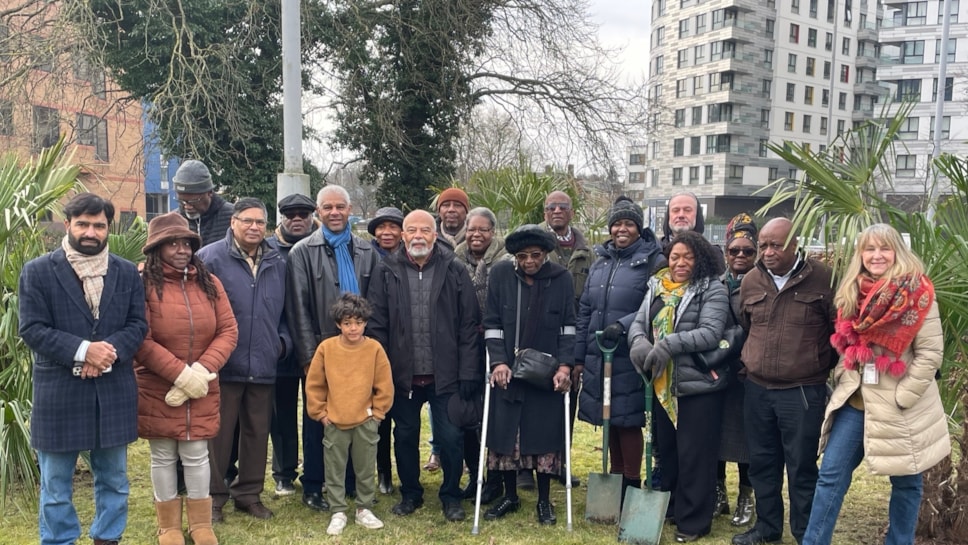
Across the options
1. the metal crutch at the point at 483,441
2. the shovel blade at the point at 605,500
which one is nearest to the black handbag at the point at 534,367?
→ the metal crutch at the point at 483,441

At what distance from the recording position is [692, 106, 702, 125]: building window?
56.8m

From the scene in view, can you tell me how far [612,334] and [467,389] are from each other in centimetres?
109

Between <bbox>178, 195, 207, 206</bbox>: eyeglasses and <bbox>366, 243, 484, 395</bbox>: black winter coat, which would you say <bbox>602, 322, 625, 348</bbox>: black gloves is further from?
<bbox>178, 195, 207, 206</bbox>: eyeglasses

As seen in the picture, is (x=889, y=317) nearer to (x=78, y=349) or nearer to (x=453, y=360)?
(x=453, y=360)

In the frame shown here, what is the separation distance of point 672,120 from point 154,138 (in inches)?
455

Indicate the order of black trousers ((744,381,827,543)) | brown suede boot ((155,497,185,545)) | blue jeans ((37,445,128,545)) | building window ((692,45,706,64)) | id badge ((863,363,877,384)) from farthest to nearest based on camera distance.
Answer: building window ((692,45,706,64)) → brown suede boot ((155,497,185,545)) → black trousers ((744,381,827,543)) → blue jeans ((37,445,128,545)) → id badge ((863,363,877,384))

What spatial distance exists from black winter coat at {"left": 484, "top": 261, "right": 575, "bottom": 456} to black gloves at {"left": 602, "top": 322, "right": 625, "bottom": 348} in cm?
27

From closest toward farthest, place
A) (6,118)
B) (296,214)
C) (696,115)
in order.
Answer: (296,214), (6,118), (696,115)

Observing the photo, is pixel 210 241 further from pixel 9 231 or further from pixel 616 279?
pixel 616 279

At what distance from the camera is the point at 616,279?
5344mm

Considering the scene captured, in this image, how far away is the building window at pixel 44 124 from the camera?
12.5 metres

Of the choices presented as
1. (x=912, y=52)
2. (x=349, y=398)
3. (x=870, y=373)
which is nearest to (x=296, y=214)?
(x=349, y=398)

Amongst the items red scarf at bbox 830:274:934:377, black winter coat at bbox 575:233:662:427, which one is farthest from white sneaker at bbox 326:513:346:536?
red scarf at bbox 830:274:934:377

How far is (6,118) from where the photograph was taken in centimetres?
1227
